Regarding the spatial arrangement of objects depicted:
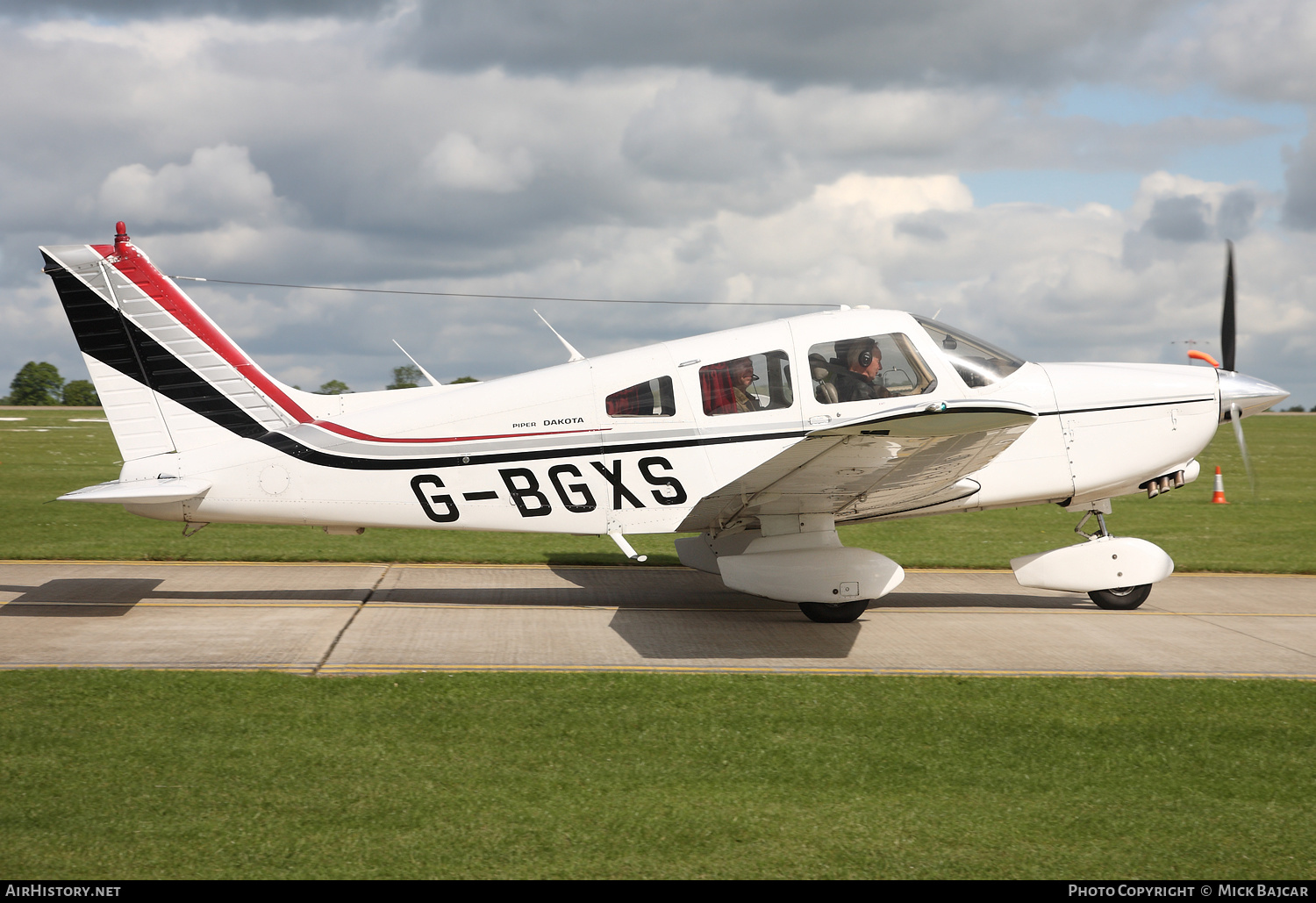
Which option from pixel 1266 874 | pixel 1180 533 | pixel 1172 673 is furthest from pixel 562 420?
pixel 1180 533

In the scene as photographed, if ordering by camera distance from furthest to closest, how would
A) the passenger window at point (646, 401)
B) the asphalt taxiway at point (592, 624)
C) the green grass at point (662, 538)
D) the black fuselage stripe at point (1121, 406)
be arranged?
the green grass at point (662, 538) → the black fuselage stripe at point (1121, 406) → the passenger window at point (646, 401) → the asphalt taxiway at point (592, 624)

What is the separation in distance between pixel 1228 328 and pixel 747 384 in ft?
16.4

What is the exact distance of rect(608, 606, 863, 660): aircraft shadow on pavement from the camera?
7.74 metres

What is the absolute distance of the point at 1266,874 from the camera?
13.2ft

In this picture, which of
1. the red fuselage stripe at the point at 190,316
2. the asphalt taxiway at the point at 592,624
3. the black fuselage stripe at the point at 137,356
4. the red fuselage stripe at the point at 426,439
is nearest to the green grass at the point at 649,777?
the asphalt taxiway at the point at 592,624

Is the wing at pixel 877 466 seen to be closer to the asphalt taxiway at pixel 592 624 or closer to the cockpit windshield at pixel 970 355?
the cockpit windshield at pixel 970 355

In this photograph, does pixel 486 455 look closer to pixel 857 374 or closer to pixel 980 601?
pixel 857 374

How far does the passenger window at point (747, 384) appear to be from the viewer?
331 inches

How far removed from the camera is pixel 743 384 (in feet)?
27.7

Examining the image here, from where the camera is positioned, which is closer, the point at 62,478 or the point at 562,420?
the point at 562,420

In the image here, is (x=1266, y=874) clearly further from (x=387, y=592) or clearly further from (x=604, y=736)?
(x=387, y=592)

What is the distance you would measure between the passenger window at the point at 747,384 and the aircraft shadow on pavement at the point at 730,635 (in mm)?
1921

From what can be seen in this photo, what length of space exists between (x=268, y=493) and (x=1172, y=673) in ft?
24.7

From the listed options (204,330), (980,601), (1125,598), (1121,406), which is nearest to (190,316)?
(204,330)
